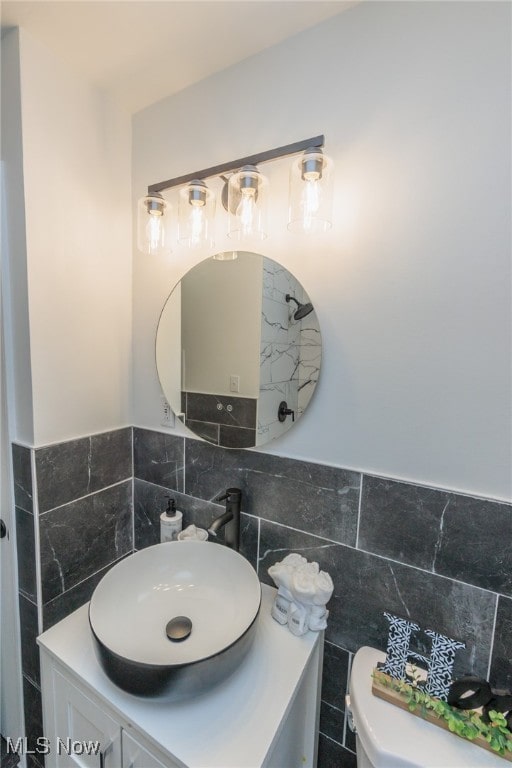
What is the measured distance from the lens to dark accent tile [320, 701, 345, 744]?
96 cm

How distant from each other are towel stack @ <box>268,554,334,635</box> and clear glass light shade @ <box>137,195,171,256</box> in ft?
3.58

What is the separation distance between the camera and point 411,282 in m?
0.79

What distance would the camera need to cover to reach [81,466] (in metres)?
1.11

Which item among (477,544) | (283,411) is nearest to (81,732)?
(283,411)

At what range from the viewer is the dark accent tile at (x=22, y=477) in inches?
39.0

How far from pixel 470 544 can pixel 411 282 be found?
2.13 ft

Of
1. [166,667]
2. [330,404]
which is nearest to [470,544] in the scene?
[330,404]

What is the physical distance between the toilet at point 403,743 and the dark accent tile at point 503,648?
0.47 feet

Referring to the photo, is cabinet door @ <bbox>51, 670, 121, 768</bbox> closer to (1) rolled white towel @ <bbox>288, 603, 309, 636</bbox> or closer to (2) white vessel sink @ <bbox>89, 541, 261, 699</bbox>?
(2) white vessel sink @ <bbox>89, 541, 261, 699</bbox>

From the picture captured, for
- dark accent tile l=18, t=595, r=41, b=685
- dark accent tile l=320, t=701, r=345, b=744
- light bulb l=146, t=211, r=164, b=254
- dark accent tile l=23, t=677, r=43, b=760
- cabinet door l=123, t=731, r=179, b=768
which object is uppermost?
light bulb l=146, t=211, r=164, b=254

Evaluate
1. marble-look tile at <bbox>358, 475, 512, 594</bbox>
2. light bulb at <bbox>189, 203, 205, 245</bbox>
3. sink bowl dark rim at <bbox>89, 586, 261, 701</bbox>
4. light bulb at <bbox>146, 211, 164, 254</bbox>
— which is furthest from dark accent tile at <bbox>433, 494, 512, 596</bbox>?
light bulb at <bbox>146, 211, 164, 254</bbox>

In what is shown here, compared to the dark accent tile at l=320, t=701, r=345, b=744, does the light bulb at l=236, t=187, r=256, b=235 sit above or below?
above

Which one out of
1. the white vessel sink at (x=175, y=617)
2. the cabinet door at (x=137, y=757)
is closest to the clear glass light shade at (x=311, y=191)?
the white vessel sink at (x=175, y=617)

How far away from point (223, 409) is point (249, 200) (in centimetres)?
65
